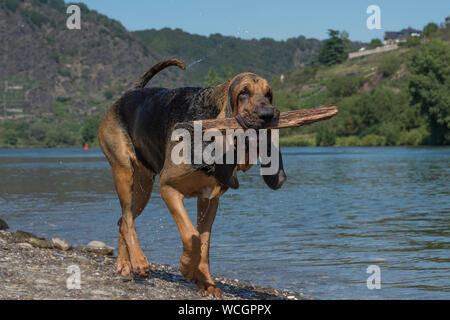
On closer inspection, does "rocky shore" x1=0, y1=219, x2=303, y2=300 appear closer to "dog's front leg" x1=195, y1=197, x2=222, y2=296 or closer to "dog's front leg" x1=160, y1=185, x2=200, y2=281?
"dog's front leg" x1=195, y1=197, x2=222, y2=296

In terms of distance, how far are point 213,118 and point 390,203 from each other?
14.9 m

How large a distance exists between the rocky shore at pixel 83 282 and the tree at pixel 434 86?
6840 centimetres

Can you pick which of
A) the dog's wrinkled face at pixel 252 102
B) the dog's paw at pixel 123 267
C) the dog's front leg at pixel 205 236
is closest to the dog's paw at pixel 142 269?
the dog's front leg at pixel 205 236

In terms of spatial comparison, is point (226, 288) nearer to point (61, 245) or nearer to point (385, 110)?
point (61, 245)

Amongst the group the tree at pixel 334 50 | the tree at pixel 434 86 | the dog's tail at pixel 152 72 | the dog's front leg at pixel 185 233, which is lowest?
the dog's front leg at pixel 185 233

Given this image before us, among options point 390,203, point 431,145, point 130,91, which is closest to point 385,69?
point 431,145

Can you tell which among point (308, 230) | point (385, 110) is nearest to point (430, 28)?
point (385, 110)

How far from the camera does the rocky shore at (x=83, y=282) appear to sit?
6512 mm

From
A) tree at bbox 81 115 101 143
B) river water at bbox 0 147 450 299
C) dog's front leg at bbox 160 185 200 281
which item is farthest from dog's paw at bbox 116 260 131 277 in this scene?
tree at bbox 81 115 101 143

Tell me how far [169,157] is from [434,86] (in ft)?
245

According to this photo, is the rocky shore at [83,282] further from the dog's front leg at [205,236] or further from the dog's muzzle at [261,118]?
the dog's muzzle at [261,118]

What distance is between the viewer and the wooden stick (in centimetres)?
593

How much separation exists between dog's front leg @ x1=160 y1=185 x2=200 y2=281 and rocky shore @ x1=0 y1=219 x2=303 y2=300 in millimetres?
578

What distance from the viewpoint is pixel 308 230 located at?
14727 mm
